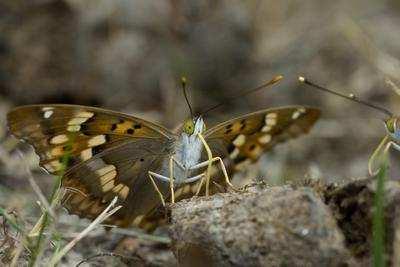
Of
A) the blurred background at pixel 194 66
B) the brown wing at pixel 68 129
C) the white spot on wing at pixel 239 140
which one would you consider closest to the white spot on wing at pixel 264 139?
the white spot on wing at pixel 239 140

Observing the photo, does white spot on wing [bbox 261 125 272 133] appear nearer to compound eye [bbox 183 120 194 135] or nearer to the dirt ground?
compound eye [bbox 183 120 194 135]

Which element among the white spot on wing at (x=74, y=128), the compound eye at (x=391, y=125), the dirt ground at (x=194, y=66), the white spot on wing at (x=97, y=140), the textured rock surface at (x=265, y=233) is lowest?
the dirt ground at (x=194, y=66)

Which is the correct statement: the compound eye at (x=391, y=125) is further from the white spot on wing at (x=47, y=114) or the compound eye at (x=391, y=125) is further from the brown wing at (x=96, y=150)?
the white spot on wing at (x=47, y=114)

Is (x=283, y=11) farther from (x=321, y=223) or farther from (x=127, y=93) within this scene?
(x=321, y=223)

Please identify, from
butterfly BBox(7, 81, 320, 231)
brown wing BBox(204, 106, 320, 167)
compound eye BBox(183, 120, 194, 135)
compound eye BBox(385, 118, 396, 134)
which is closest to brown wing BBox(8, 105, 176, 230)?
butterfly BBox(7, 81, 320, 231)

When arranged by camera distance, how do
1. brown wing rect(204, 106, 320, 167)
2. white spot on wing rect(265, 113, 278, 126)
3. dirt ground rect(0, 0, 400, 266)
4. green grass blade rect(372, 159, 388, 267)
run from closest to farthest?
green grass blade rect(372, 159, 388, 267) < brown wing rect(204, 106, 320, 167) < white spot on wing rect(265, 113, 278, 126) < dirt ground rect(0, 0, 400, 266)

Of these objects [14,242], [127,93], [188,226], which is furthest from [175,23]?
[188,226]

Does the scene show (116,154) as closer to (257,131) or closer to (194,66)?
(257,131)
